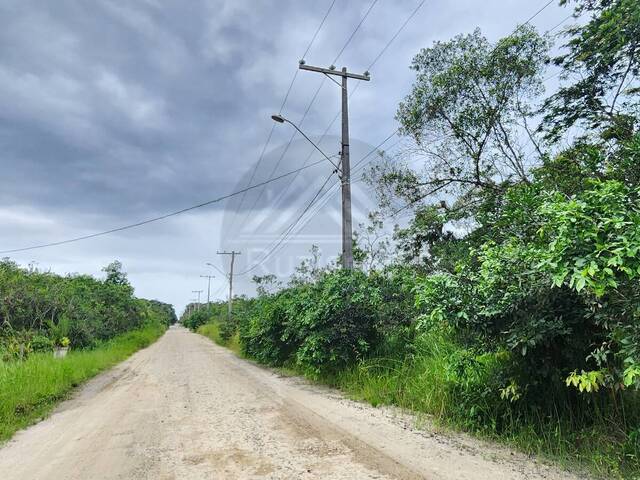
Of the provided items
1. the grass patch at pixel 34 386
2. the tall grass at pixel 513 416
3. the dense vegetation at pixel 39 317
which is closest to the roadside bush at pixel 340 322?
the tall grass at pixel 513 416

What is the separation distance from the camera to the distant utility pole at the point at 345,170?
34.2 ft

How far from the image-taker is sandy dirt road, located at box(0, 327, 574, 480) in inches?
148

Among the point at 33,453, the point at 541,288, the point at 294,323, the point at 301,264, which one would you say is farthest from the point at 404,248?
the point at 33,453

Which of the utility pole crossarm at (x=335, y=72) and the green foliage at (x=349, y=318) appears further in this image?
the utility pole crossarm at (x=335, y=72)

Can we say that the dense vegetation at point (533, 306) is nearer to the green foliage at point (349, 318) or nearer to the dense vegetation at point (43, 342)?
the green foliage at point (349, 318)

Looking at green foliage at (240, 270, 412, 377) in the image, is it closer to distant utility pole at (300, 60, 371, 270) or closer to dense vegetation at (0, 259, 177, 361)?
distant utility pole at (300, 60, 371, 270)

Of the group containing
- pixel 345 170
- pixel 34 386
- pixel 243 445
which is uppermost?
pixel 345 170

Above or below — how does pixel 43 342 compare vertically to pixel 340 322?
Result: below

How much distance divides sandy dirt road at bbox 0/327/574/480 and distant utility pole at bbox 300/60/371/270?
397 centimetres

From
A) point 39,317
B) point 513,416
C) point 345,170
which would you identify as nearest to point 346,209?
point 345,170

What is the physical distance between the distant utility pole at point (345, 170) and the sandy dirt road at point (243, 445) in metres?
3.97

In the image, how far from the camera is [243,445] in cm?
455

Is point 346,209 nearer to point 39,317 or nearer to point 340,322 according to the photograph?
point 340,322

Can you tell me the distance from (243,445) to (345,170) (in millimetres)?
7905
